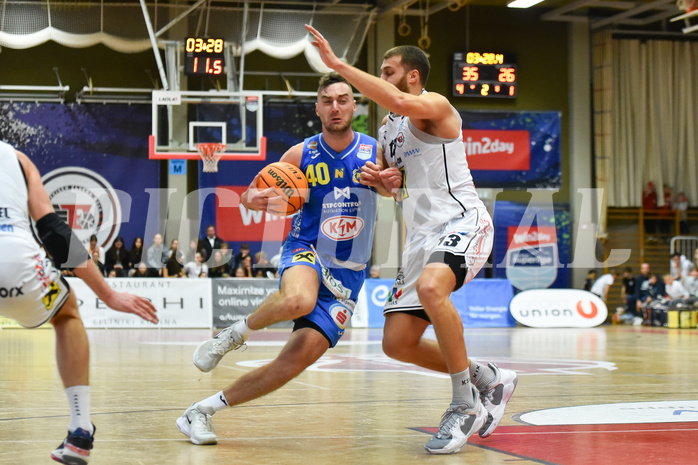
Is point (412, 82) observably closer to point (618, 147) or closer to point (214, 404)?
point (214, 404)

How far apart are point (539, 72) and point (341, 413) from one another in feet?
68.7

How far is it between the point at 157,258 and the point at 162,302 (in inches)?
56.8

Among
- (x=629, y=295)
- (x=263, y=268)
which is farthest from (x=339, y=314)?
(x=629, y=295)

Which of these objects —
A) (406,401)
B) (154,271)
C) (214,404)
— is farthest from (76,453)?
(154,271)

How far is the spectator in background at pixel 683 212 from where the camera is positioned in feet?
81.6

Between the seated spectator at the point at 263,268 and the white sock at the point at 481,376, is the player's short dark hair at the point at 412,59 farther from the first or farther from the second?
the seated spectator at the point at 263,268

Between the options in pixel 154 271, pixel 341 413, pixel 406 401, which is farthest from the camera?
pixel 154 271

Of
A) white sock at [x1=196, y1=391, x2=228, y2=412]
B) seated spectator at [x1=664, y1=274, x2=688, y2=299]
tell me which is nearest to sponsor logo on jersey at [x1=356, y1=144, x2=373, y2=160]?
white sock at [x1=196, y1=391, x2=228, y2=412]

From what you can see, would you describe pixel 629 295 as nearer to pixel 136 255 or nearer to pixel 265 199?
pixel 136 255

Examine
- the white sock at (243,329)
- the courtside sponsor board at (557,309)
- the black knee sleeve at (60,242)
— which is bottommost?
the courtside sponsor board at (557,309)

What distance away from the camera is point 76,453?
3.47 metres

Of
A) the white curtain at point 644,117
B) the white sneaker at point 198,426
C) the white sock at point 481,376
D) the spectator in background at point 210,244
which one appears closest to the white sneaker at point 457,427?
the white sock at point 481,376

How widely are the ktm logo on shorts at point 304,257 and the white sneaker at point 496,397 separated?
1282mm

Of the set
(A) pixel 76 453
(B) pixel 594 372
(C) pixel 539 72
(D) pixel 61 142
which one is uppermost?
(C) pixel 539 72
